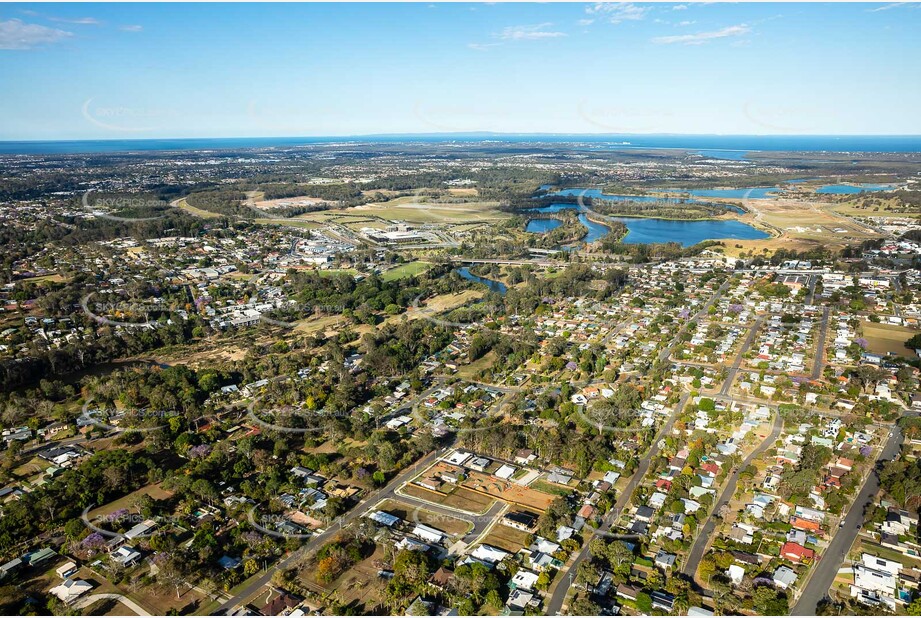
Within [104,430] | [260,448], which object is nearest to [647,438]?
[260,448]

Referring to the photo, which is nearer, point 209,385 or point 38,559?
point 38,559

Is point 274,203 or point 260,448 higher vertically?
point 274,203

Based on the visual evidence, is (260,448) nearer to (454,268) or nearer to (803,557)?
(803,557)

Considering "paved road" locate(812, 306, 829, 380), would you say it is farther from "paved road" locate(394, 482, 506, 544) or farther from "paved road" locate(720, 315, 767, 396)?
"paved road" locate(394, 482, 506, 544)

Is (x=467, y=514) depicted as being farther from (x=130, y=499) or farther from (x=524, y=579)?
(x=130, y=499)

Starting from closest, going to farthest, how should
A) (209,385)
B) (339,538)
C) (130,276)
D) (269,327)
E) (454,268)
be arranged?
1. (339,538)
2. (209,385)
3. (269,327)
4. (130,276)
5. (454,268)

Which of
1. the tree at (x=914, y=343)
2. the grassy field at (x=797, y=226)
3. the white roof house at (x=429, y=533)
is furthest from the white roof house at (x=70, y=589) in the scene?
the grassy field at (x=797, y=226)
